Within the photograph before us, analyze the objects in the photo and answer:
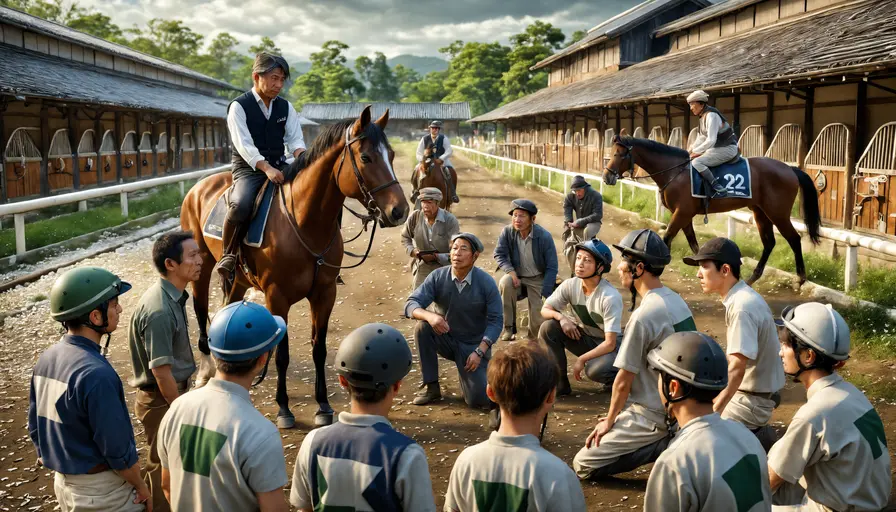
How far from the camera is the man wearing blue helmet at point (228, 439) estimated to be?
2660mm

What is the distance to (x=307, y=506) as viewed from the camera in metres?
2.70

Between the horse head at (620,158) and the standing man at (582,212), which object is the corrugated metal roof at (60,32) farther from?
the standing man at (582,212)

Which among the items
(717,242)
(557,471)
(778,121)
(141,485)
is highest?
(778,121)

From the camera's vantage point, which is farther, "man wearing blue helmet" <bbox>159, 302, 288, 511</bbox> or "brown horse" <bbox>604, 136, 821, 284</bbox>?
"brown horse" <bbox>604, 136, 821, 284</bbox>

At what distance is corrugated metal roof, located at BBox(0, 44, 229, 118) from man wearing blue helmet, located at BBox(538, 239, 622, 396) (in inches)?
497

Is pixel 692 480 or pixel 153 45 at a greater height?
pixel 153 45

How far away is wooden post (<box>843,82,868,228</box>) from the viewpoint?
11576 mm

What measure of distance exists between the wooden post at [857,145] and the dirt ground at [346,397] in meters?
2.87

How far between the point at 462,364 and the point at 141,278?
7073 millimetres

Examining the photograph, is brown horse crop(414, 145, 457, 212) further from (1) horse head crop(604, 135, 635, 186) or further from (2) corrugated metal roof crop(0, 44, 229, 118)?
(2) corrugated metal roof crop(0, 44, 229, 118)

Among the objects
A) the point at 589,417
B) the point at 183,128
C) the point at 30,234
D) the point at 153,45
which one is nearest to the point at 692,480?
the point at 589,417

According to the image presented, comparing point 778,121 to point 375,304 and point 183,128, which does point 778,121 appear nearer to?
point 375,304

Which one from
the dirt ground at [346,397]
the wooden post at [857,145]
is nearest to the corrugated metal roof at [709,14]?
the wooden post at [857,145]

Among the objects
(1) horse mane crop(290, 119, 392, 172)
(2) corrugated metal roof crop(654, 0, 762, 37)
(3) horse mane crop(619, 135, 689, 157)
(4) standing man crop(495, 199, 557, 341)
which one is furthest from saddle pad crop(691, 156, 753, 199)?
(2) corrugated metal roof crop(654, 0, 762, 37)
